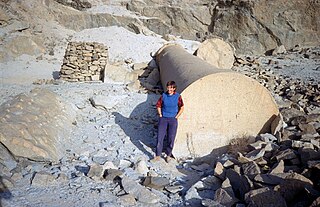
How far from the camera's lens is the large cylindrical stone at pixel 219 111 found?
4.41m

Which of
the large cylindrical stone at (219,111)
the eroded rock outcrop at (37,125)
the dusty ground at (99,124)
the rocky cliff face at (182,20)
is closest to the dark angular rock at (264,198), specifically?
the dusty ground at (99,124)

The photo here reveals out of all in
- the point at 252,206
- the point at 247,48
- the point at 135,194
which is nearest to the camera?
the point at 252,206

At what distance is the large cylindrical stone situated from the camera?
4.41m

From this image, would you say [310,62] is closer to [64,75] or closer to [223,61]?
[223,61]

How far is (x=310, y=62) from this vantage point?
9.77m

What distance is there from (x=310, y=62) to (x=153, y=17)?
9.45 meters

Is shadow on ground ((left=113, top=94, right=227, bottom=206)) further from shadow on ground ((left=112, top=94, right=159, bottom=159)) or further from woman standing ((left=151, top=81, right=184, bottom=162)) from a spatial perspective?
woman standing ((left=151, top=81, right=184, bottom=162))

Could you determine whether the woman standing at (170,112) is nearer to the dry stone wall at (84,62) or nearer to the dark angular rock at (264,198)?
the dark angular rock at (264,198)

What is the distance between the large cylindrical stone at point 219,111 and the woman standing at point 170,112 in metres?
0.23

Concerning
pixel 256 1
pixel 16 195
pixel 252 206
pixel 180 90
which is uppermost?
pixel 256 1

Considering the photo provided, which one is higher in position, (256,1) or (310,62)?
(256,1)

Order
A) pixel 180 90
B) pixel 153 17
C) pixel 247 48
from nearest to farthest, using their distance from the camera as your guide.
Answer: pixel 180 90, pixel 247 48, pixel 153 17

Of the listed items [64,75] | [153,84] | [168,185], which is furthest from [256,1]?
[168,185]

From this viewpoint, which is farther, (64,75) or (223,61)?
(223,61)
